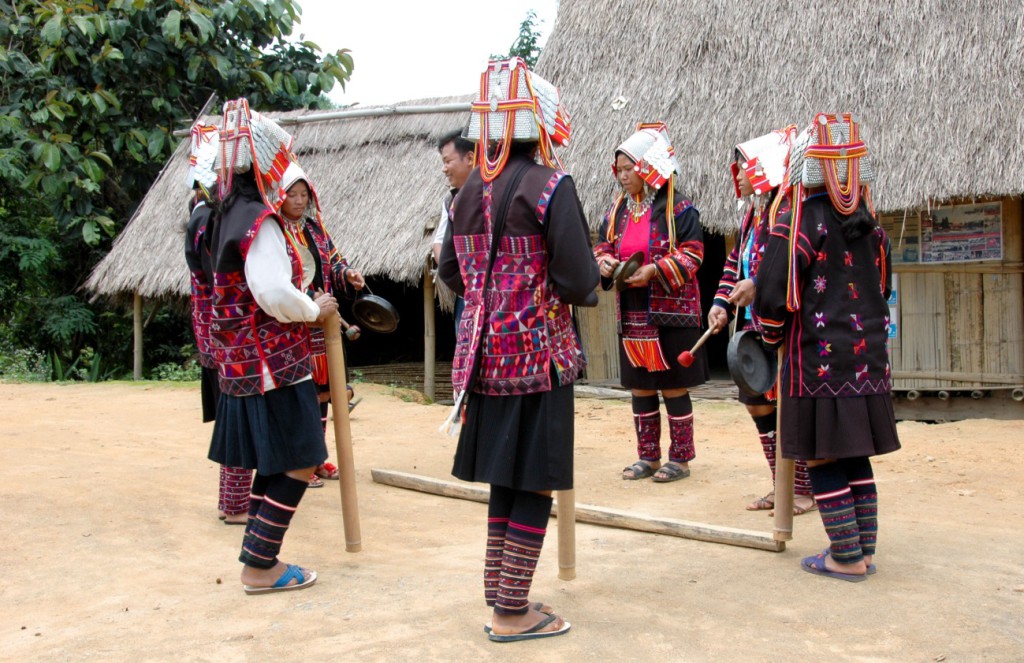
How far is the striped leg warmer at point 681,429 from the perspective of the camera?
5961mm

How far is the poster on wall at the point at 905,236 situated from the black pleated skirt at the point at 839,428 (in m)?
5.30

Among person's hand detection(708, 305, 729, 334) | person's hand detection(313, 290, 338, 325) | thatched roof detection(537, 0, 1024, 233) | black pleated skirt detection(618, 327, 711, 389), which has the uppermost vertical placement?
thatched roof detection(537, 0, 1024, 233)

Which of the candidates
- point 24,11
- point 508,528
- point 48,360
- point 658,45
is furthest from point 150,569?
point 24,11

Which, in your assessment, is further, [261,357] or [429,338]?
[429,338]

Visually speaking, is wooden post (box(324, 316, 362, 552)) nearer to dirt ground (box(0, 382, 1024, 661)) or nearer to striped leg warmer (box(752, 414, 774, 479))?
dirt ground (box(0, 382, 1024, 661))

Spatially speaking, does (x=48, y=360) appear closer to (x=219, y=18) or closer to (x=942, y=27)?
(x=219, y=18)

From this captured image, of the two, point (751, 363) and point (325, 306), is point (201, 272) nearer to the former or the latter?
point (325, 306)

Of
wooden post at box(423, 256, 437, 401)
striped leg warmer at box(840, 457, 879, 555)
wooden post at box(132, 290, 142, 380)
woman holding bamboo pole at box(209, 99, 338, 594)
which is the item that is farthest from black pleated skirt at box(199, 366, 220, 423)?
wooden post at box(132, 290, 142, 380)

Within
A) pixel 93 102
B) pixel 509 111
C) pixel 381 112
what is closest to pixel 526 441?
pixel 509 111

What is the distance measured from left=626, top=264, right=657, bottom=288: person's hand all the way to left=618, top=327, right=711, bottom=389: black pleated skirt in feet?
1.14

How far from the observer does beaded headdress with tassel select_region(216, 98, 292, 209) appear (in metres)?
3.88

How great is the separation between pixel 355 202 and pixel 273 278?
325 inches

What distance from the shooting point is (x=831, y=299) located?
400 centimetres

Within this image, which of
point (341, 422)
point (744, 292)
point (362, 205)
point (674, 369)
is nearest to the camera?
point (341, 422)
